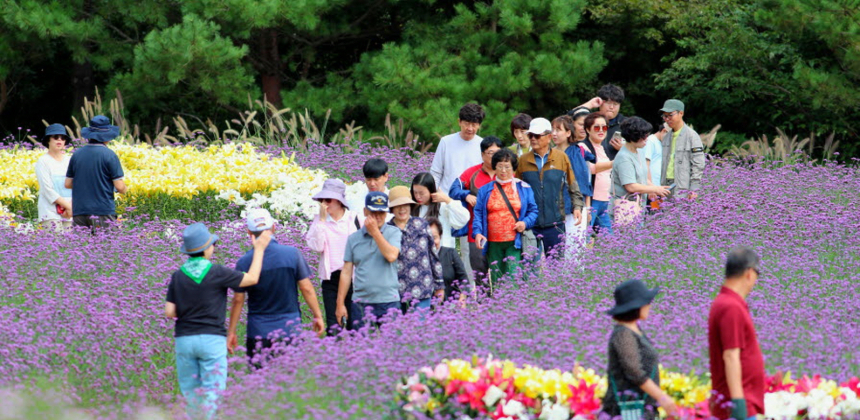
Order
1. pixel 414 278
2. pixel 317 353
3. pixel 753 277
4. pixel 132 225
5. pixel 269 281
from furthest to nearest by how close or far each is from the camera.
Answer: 1. pixel 132 225
2. pixel 414 278
3. pixel 269 281
4. pixel 317 353
5. pixel 753 277

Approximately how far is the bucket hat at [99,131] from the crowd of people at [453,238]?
0.02 meters

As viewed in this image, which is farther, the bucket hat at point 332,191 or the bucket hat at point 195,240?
the bucket hat at point 332,191

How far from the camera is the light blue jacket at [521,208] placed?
862cm

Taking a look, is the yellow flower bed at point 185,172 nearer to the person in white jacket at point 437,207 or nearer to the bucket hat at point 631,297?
the person in white jacket at point 437,207

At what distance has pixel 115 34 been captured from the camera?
1970 centimetres

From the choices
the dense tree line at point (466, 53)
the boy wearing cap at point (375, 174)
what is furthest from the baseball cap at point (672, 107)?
the dense tree line at point (466, 53)

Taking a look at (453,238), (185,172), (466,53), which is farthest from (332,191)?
(466,53)

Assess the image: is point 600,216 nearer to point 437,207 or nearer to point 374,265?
point 437,207

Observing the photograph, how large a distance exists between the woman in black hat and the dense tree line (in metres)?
11.3

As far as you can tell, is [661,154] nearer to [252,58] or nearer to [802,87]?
[802,87]

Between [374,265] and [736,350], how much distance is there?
9.16 feet

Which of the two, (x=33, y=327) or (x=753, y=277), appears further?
(x=33, y=327)

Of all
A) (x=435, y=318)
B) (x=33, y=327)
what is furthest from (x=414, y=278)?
(x=33, y=327)

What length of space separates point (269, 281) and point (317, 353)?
78cm
